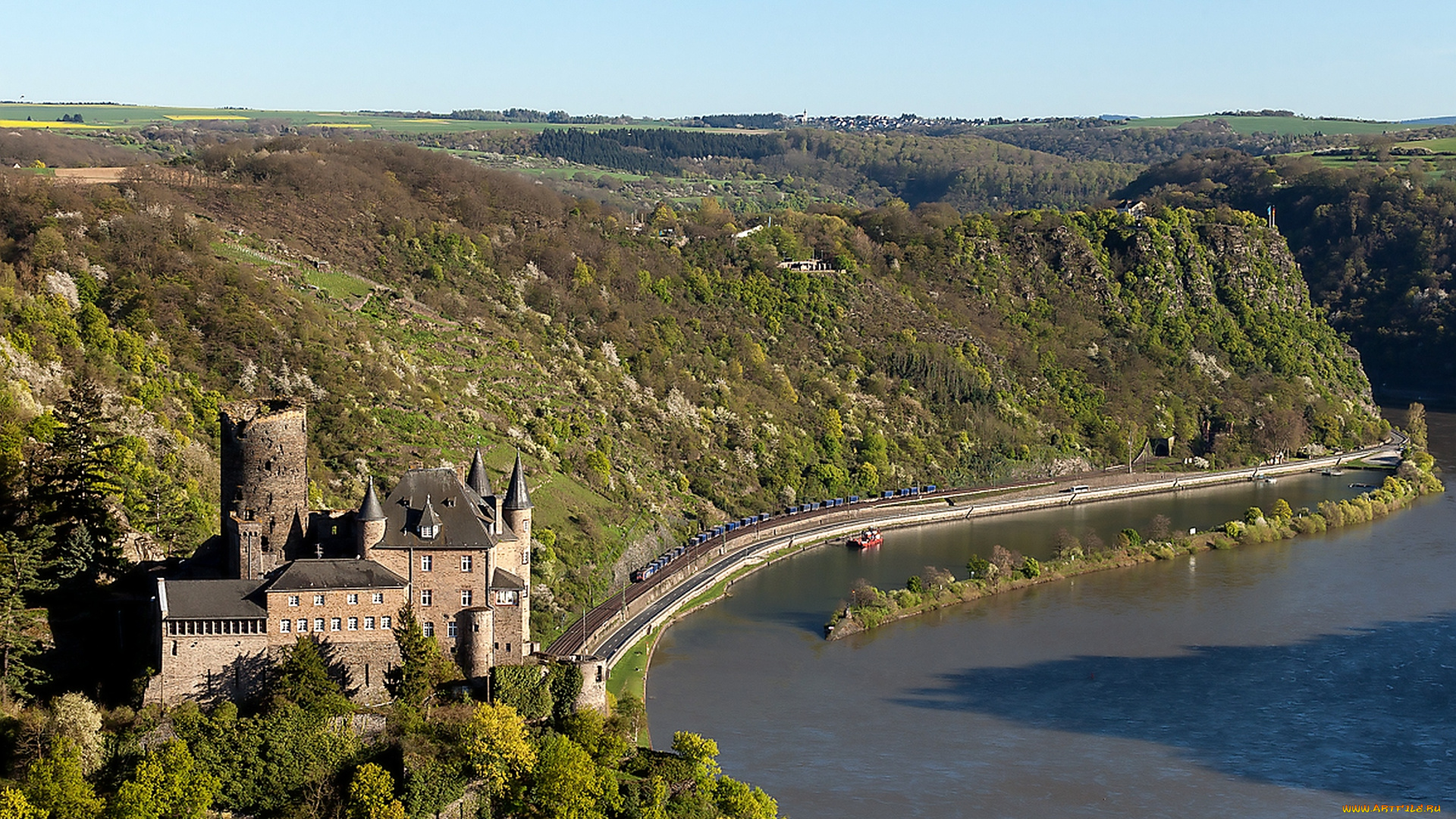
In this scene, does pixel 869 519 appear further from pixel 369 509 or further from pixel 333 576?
pixel 333 576

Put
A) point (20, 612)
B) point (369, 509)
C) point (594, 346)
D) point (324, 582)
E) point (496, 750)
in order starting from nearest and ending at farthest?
point (324, 582) < point (20, 612) < point (496, 750) < point (369, 509) < point (594, 346)

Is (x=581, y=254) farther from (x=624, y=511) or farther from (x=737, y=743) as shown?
(x=737, y=743)

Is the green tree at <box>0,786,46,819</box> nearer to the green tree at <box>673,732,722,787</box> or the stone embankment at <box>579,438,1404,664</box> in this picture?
the green tree at <box>673,732,722,787</box>

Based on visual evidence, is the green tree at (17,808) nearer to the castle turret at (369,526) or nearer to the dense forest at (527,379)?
the dense forest at (527,379)

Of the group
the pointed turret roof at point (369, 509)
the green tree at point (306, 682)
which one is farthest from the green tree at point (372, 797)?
the pointed turret roof at point (369, 509)

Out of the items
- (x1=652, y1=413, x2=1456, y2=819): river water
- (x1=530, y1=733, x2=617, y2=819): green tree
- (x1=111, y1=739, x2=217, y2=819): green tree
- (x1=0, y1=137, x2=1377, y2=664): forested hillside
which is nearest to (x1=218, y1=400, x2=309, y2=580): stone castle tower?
(x1=0, y1=137, x2=1377, y2=664): forested hillside

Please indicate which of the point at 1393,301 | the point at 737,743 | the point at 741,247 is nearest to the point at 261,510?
the point at 737,743

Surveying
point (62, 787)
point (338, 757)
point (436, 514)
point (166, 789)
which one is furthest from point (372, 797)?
point (436, 514)
